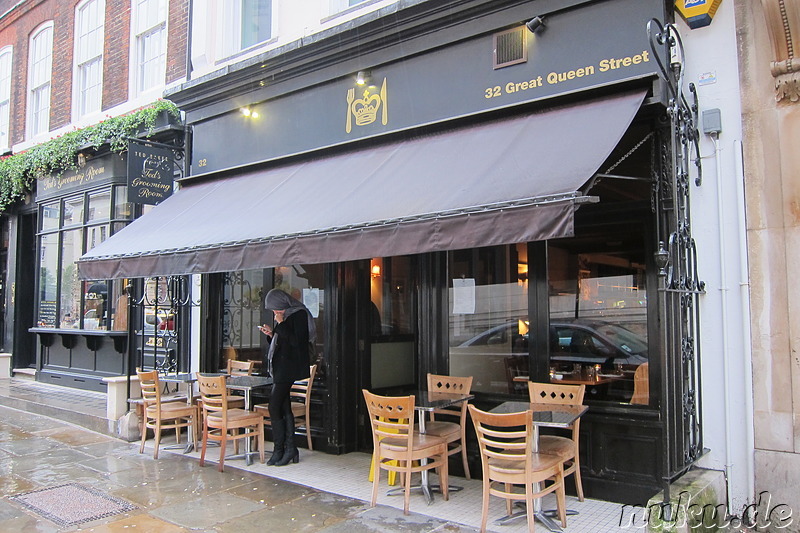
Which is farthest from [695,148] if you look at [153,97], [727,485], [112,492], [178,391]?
[153,97]

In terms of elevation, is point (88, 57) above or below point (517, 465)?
above

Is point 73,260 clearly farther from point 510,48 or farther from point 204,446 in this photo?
point 510,48

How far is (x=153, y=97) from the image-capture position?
11.1 meters

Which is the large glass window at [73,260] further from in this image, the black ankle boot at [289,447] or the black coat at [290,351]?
the black ankle boot at [289,447]

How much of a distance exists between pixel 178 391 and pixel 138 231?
2.56 m

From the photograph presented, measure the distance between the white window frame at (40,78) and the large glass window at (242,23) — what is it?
6.47m

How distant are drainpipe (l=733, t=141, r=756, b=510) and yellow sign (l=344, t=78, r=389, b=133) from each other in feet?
12.5

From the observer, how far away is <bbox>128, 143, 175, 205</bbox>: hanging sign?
30.5 feet

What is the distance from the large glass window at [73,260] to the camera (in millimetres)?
11594

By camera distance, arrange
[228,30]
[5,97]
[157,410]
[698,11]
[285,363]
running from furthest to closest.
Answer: [5,97]
[228,30]
[157,410]
[285,363]
[698,11]

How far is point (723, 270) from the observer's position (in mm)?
5258

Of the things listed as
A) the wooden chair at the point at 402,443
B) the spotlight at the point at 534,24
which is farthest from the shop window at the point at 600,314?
the spotlight at the point at 534,24

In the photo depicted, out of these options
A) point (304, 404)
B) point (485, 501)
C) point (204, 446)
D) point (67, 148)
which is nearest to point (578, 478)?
point (485, 501)

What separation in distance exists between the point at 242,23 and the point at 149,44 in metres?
2.81
